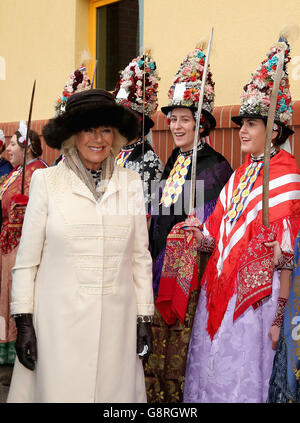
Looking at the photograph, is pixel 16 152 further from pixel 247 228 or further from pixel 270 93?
pixel 247 228

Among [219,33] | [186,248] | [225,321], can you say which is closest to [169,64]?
[219,33]

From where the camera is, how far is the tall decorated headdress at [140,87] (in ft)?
16.1

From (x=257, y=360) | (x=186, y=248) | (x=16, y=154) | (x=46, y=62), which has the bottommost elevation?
(x=257, y=360)

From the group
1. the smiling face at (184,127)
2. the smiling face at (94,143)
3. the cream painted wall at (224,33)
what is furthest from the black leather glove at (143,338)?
the cream painted wall at (224,33)

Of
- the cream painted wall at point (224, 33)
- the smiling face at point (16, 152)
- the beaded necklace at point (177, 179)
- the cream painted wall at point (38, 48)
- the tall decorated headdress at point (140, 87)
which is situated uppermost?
the cream painted wall at point (38, 48)

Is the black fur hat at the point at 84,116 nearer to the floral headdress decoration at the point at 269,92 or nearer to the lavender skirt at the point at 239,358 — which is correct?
the floral headdress decoration at the point at 269,92

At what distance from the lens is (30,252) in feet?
9.86

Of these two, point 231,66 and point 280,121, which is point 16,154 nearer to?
point 231,66

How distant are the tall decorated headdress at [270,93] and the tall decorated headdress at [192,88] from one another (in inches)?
22.9

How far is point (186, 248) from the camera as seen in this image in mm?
4008

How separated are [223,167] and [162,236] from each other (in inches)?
25.9

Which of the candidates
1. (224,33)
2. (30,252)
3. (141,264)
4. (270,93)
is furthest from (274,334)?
(224,33)

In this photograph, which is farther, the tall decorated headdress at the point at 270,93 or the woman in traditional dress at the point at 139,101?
the woman in traditional dress at the point at 139,101

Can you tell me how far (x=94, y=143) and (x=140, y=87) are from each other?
1.89 meters
